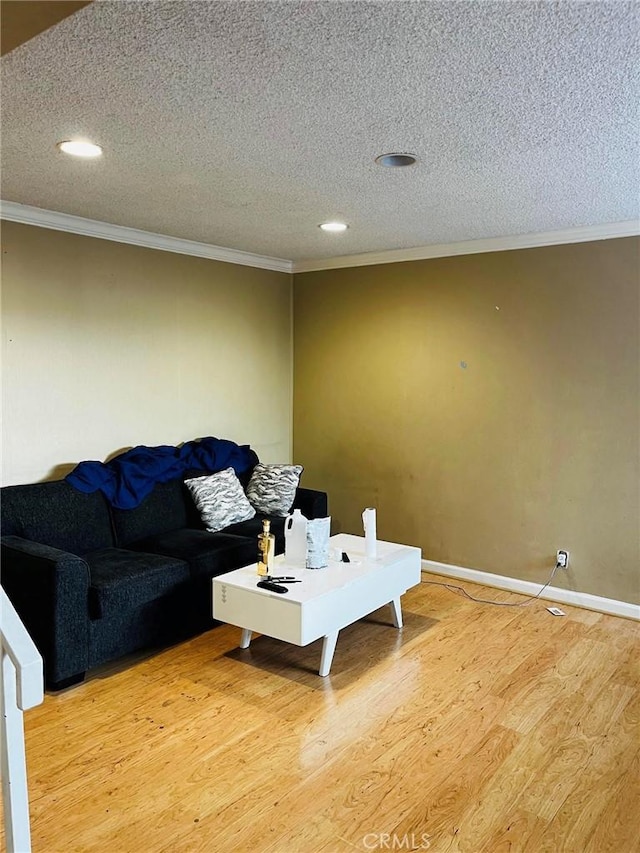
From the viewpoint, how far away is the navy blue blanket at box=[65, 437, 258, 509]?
3949 mm

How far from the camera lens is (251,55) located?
1831 millimetres

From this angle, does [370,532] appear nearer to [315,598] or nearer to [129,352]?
[315,598]

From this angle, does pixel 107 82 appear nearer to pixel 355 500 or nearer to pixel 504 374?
pixel 504 374

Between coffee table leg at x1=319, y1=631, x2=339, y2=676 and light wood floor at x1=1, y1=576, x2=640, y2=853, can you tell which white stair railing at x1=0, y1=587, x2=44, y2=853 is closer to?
light wood floor at x1=1, y1=576, x2=640, y2=853

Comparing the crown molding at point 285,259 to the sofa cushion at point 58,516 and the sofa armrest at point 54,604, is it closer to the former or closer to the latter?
the sofa cushion at point 58,516

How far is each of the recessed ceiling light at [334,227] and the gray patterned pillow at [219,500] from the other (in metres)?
1.74

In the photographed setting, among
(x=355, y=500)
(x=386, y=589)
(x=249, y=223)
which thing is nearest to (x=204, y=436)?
(x=355, y=500)

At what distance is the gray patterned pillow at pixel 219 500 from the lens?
14.1 ft

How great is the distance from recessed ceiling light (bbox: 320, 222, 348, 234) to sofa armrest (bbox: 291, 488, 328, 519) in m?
1.81

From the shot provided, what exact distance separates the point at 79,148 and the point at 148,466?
2.09 meters

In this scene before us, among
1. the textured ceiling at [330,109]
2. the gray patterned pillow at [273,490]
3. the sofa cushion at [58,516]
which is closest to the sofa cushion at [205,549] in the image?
the sofa cushion at [58,516]

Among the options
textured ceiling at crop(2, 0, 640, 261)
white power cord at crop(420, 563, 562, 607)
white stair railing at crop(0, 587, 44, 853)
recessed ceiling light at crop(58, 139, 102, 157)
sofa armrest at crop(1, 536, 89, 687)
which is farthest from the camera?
white power cord at crop(420, 563, 562, 607)

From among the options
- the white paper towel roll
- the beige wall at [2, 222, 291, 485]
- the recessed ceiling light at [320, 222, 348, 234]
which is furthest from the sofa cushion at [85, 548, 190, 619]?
the recessed ceiling light at [320, 222, 348, 234]

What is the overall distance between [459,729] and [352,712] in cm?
46
